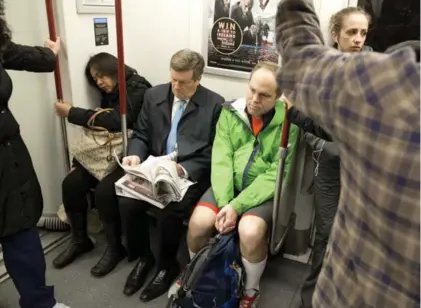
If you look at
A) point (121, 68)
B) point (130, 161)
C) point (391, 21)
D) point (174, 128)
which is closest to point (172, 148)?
point (174, 128)

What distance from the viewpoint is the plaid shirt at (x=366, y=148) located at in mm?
661

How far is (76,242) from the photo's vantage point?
92.7 inches

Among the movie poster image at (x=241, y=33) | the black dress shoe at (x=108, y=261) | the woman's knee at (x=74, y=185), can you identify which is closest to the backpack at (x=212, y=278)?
the black dress shoe at (x=108, y=261)

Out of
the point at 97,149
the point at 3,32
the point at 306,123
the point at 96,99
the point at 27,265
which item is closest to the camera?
the point at 3,32

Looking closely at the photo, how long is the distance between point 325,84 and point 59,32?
1.79 meters

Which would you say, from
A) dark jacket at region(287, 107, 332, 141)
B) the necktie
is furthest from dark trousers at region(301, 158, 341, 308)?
the necktie

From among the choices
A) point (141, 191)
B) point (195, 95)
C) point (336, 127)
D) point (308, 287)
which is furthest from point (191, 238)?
point (336, 127)

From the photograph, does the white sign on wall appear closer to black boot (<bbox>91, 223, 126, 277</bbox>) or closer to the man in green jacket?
the man in green jacket

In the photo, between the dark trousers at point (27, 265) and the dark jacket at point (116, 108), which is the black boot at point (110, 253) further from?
the dark jacket at point (116, 108)

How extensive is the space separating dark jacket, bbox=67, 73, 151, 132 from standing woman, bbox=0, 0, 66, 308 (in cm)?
37

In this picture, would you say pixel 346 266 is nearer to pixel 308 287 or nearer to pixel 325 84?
pixel 325 84

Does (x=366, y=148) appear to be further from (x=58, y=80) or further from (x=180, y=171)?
(x=58, y=80)

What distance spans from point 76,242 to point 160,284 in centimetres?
59

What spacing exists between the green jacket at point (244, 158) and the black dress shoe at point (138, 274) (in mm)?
565
